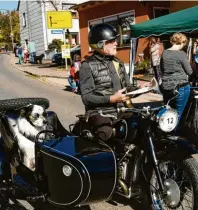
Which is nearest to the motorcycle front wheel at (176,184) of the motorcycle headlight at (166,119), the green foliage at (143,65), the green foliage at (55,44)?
the motorcycle headlight at (166,119)

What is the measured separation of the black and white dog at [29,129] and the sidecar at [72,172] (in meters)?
0.17

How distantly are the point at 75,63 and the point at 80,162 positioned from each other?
35.6 feet

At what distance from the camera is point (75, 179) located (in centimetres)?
289

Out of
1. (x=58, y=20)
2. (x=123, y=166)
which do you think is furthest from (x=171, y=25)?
(x=58, y=20)

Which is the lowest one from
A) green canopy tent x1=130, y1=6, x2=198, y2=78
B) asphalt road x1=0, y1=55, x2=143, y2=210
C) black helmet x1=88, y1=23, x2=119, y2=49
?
asphalt road x1=0, y1=55, x2=143, y2=210

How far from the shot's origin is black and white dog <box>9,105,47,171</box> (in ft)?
11.6

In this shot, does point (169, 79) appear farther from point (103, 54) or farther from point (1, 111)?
point (1, 111)

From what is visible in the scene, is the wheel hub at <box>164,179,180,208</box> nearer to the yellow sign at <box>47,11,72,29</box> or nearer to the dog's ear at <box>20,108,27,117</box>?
the dog's ear at <box>20,108,27,117</box>

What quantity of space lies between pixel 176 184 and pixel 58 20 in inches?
702

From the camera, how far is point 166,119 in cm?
287

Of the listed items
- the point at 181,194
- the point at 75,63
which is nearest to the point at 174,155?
the point at 181,194

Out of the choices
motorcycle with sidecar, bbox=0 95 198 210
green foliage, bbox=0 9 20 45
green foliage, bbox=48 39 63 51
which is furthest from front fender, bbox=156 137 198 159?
green foliage, bbox=0 9 20 45

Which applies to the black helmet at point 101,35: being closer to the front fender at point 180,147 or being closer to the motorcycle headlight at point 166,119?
the motorcycle headlight at point 166,119

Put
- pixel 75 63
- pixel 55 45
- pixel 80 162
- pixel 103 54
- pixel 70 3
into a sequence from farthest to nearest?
pixel 70 3
pixel 55 45
pixel 75 63
pixel 103 54
pixel 80 162
